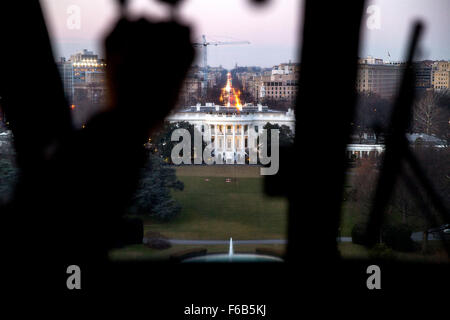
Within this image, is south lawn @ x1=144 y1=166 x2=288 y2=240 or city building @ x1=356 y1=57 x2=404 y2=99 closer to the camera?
city building @ x1=356 y1=57 x2=404 y2=99

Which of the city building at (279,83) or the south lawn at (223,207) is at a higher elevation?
the city building at (279,83)

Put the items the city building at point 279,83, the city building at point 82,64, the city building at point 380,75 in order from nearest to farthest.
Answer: the city building at point 82,64
the city building at point 279,83
the city building at point 380,75

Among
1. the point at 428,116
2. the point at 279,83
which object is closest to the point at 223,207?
the point at 279,83

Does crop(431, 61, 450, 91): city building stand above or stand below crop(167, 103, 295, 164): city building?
above

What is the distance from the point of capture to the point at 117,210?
52 centimetres

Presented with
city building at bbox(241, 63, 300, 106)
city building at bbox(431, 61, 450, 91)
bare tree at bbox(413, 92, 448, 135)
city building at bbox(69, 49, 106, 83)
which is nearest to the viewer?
city building at bbox(69, 49, 106, 83)

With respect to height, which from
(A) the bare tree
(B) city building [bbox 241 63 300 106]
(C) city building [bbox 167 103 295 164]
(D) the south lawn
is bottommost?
Answer: (D) the south lawn

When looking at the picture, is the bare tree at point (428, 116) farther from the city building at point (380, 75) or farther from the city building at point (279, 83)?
the city building at point (380, 75)

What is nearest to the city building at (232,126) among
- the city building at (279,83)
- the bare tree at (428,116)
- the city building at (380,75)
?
the city building at (279,83)

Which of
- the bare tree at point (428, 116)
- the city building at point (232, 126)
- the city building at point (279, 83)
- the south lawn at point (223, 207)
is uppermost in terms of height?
the city building at point (279, 83)

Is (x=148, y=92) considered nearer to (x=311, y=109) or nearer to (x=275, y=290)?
(x=311, y=109)

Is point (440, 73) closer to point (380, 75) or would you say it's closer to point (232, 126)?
point (380, 75)

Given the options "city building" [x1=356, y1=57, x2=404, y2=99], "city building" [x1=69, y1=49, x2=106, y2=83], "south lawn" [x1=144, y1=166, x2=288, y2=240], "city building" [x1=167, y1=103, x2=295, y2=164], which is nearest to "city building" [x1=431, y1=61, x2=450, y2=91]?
"city building" [x1=356, y1=57, x2=404, y2=99]

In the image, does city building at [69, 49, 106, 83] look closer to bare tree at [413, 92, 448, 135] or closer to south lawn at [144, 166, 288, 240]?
south lawn at [144, 166, 288, 240]
